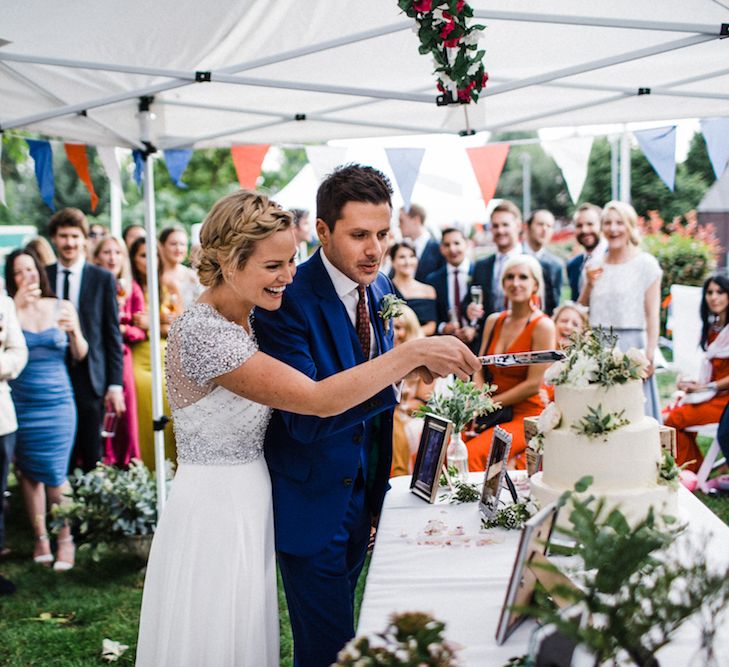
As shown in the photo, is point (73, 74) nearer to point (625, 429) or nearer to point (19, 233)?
point (625, 429)

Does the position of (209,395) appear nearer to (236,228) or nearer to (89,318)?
(236,228)

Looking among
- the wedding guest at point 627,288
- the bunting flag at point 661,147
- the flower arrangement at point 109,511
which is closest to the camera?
the flower arrangement at point 109,511

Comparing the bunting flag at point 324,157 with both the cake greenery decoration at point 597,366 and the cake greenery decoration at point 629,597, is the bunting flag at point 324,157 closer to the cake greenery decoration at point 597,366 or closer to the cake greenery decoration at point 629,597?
the cake greenery decoration at point 597,366

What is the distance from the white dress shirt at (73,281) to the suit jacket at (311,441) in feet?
12.2

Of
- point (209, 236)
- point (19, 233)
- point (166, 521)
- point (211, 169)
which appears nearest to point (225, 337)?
point (209, 236)

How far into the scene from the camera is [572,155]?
6.26m

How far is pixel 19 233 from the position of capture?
47.6 feet

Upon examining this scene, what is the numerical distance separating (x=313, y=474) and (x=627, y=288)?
451cm

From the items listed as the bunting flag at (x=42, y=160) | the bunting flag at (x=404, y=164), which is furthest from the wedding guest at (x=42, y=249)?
the bunting flag at (x=404, y=164)

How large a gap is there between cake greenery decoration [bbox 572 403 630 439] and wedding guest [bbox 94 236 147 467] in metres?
4.67

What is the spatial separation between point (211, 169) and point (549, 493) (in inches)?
1126

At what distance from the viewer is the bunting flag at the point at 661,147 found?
217 inches

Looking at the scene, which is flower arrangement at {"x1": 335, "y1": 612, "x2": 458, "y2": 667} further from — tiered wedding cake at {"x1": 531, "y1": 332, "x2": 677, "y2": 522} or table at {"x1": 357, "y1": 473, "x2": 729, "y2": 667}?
tiered wedding cake at {"x1": 531, "y1": 332, "x2": 677, "y2": 522}

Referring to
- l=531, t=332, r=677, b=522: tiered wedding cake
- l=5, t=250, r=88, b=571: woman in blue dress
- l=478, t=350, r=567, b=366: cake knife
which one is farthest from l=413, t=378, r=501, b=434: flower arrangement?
l=5, t=250, r=88, b=571: woman in blue dress
